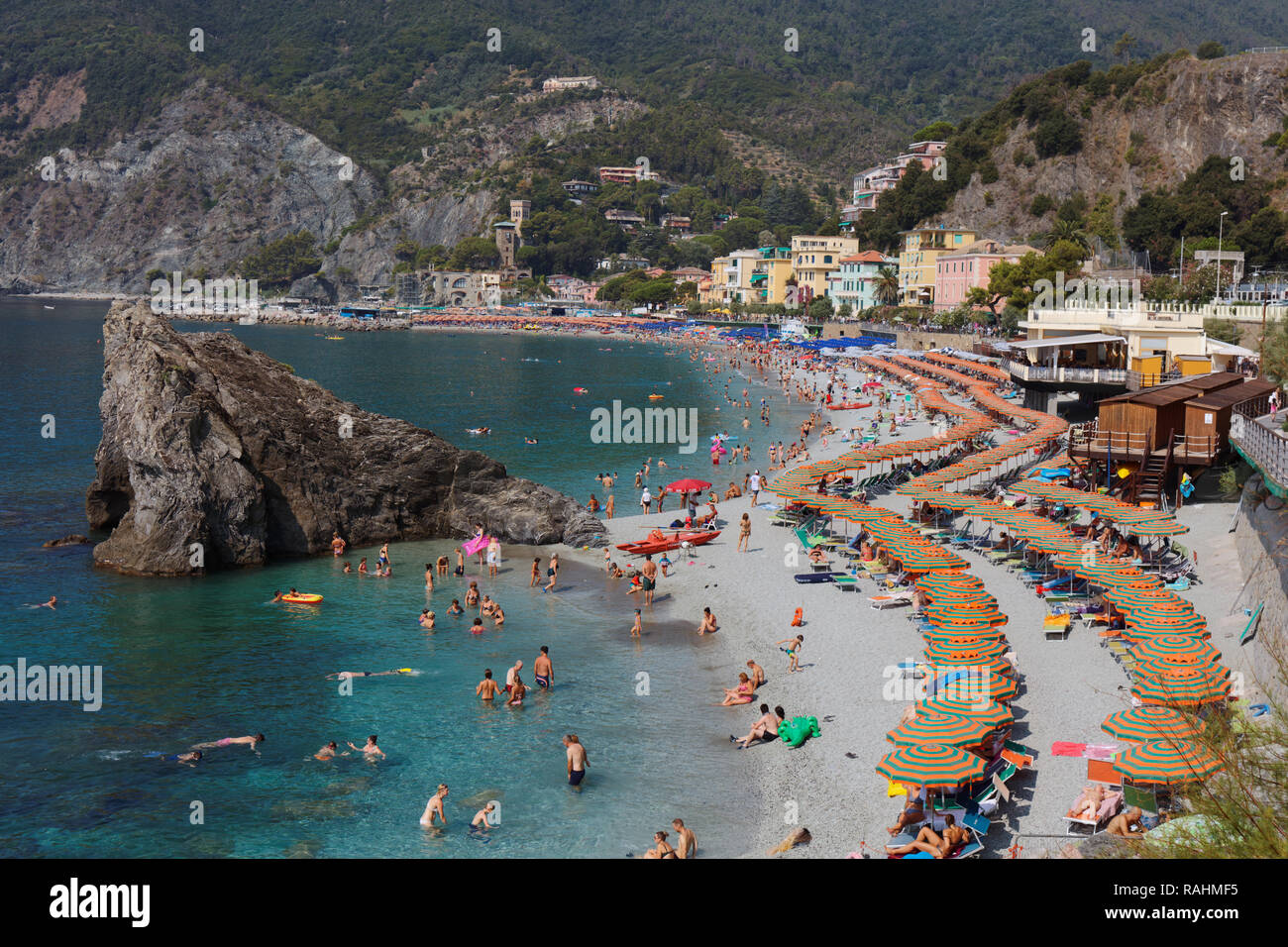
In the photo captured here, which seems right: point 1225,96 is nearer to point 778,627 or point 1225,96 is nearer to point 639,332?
point 639,332

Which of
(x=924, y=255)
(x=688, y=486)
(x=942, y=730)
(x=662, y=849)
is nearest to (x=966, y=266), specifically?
(x=924, y=255)

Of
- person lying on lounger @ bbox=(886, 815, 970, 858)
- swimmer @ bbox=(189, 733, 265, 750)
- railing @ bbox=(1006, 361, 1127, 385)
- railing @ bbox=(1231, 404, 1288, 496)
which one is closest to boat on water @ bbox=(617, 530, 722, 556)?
railing @ bbox=(1231, 404, 1288, 496)

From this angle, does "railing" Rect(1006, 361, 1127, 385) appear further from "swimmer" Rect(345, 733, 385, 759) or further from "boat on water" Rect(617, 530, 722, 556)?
"swimmer" Rect(345, 733, 385, 759)

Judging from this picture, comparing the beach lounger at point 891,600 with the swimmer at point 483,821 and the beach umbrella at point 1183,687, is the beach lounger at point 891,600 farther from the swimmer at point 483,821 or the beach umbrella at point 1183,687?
the swimmer at point 483,821

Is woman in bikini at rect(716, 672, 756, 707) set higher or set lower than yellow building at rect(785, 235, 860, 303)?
lower

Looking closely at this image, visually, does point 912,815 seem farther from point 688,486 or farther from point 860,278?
point 860,278

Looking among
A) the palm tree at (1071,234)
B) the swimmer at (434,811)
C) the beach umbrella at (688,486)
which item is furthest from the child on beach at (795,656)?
the palm tree at (1071,234)
